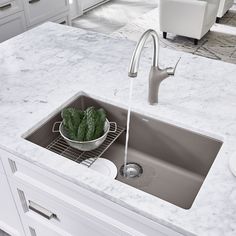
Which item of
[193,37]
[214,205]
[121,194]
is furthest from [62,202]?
[193,37]

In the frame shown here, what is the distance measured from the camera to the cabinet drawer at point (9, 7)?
118 inches

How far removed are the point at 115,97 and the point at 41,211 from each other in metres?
0.58

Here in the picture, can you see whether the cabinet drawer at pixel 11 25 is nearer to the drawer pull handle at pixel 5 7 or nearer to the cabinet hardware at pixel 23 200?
the drawer pull handle at pixel 5 7

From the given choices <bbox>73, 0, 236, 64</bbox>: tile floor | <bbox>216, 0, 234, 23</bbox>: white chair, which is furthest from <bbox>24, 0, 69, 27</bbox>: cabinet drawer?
<bbox>216, 0, 234, 23</bbox>: white chair

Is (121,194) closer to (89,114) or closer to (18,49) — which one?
(89,114)

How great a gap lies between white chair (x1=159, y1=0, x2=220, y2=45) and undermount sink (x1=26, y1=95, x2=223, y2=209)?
2.81 meters

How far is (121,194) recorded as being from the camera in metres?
0.98

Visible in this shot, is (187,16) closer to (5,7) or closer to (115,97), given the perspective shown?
(5,7)

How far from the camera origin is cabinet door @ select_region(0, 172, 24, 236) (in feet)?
4.70

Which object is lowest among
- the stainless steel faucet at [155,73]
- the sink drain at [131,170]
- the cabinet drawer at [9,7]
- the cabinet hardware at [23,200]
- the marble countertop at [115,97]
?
the cabinet hardware at [23,200]

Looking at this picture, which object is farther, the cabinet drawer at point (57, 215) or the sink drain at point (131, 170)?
the sink drain at point (131, 170)

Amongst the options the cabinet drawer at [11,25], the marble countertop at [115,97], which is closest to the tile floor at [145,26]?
the cabinet drawer at [11,25]

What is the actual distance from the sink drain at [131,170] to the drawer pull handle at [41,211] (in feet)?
1.11

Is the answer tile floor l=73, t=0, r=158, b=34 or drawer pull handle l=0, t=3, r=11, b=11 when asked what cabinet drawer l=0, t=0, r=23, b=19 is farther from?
tile floor l=73, t=0, r=158, b=34
